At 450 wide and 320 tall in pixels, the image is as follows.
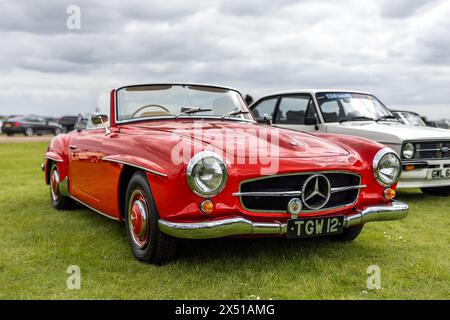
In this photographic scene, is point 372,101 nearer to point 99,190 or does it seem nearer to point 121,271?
point 99,190

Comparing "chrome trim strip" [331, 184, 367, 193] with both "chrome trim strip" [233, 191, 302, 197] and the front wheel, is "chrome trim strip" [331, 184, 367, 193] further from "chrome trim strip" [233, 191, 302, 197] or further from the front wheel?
the front wheel

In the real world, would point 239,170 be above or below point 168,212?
above

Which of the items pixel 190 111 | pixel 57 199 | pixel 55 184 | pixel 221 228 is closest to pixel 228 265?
pixel 221 228

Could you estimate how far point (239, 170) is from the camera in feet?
10.6

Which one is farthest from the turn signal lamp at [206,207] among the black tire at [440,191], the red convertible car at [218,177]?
the black tire at [440,191]

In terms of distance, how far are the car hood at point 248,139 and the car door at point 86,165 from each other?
0.53 m

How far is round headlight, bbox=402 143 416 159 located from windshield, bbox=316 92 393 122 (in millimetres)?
972

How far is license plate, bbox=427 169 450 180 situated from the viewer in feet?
21.0

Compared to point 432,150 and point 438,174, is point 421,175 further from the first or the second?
point 432,150

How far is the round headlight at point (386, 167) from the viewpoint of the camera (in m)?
3.86

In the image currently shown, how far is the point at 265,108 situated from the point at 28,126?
25155mm

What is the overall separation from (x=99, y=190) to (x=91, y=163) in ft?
1.07

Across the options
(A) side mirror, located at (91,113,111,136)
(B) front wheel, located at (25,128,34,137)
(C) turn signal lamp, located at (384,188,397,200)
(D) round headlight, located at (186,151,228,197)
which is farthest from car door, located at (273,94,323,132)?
(B) front wheel, located at (25,128,34,137)
